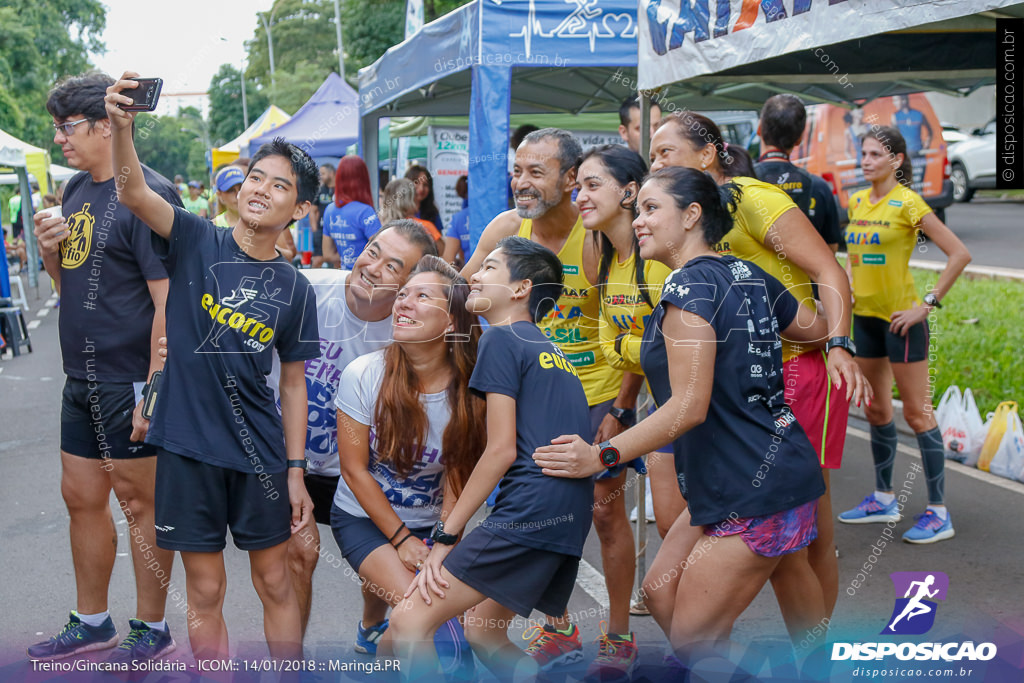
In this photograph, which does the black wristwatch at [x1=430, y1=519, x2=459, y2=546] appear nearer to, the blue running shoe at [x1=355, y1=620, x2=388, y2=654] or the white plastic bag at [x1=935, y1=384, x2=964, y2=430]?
the blue running shoe at [x1=355, y1=620, x2=388, y2=654]

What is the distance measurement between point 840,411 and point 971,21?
1590mm

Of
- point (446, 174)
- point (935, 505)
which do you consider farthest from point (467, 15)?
point (446, 174)

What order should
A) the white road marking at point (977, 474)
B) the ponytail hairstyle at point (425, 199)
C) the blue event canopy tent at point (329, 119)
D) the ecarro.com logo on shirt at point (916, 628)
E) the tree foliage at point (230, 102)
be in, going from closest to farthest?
the ecarro.com logo on shirt at point (916, 628) < the white road marking at point (977, 474) < the ponytail hairstyle at point (425, 199) < the blue event canopy tent at point (329, 119) < the tree foliage at point (230, 102)

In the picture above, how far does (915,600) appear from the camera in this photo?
12.6 feet

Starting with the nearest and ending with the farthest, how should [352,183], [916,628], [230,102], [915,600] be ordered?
[916,628]
[915,600]
[352,183]
[230,102]

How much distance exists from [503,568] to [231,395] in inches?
38.8

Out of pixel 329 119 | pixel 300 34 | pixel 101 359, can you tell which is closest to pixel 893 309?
pixel 101 359

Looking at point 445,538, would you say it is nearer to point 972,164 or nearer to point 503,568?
point 503,568

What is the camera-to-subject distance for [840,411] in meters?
3.26

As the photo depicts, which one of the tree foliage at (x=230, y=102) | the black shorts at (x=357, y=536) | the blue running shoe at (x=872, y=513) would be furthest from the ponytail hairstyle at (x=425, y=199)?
the tree foliage at (x=230, y=102)

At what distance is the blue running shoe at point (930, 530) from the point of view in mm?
4680

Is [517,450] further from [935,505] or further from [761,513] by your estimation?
[935,505]

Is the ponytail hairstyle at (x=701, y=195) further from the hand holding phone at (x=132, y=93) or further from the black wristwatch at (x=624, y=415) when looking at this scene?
the hand holding phone at (x=132, y=93)

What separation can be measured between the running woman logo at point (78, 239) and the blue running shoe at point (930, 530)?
4108 mm
